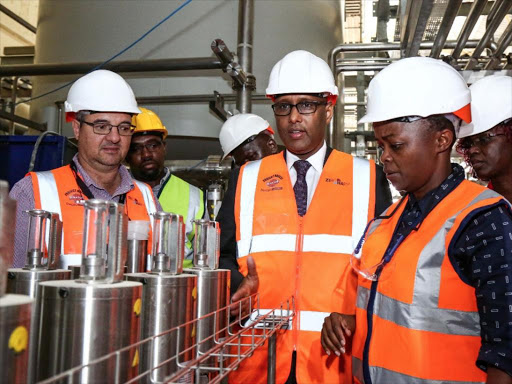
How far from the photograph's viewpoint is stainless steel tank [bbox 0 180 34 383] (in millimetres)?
528

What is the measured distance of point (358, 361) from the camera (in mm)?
1363

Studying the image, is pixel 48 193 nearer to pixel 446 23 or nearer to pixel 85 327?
pixel 85 327

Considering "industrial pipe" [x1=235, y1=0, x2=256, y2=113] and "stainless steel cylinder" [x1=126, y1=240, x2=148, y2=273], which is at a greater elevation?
"industrial pipe" [x1=235, y1=0, x2=256, y2=113]

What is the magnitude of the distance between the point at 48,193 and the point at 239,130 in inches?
57.7

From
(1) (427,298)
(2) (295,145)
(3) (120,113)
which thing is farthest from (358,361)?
(3) (120,113)

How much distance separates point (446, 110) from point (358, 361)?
674 millimetres

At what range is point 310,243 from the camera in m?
1.69

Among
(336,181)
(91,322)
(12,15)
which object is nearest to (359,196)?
(336,181)

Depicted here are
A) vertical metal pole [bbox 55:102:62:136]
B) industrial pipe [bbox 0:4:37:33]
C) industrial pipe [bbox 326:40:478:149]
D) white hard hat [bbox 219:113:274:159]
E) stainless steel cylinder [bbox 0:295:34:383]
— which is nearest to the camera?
stainless steel cylinder [bbox 0:295:34:383]

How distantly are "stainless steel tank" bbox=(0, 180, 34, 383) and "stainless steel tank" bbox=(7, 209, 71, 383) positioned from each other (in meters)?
0.26

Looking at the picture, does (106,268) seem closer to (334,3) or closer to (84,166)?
(84,166)

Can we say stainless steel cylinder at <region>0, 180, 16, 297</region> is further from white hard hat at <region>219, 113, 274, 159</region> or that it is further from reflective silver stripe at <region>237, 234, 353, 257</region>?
white hard hat at <region>219, 113, 274, 159</region>

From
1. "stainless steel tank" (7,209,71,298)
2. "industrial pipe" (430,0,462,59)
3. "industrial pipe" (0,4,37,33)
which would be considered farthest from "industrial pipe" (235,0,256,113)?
"industrial pipe" (0,4,37,33)

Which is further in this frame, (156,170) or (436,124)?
(156,170)
